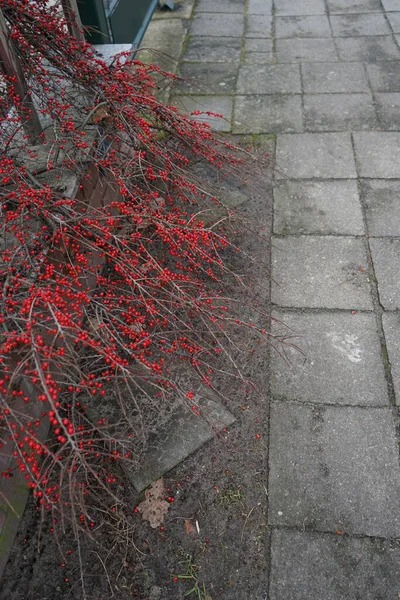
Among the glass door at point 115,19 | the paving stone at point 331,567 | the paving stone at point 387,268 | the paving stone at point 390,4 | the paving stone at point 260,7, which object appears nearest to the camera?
the paving stone at point 331,567

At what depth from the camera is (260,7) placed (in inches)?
233

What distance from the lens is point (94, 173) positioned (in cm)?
285

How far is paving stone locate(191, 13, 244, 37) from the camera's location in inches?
216

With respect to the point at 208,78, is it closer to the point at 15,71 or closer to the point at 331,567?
the point at 15,71

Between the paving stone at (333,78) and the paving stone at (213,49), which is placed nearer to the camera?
the paving stone at (333,78)

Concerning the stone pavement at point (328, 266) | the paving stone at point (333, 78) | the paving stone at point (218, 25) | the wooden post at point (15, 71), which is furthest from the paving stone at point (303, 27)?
the wooden post at point (15, 71)

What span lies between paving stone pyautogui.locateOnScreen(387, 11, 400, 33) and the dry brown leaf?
5.31m

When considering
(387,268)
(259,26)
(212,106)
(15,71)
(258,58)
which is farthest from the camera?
(259,26)

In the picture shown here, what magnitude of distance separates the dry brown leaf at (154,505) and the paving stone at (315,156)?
2.39 meters

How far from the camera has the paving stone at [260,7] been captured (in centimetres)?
582

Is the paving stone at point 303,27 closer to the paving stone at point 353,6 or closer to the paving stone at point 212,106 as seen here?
the paving stone at point 353,6

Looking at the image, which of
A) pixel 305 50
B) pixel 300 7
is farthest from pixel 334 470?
pixel 300 7

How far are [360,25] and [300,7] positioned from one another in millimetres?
862

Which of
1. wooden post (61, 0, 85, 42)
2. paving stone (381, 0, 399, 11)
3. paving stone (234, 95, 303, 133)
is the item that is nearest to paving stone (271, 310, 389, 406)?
paving stone (234, 95, 303, 133)
